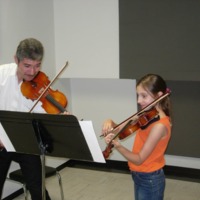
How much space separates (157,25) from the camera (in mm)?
3322

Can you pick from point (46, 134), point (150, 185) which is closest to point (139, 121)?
point (150, 185)

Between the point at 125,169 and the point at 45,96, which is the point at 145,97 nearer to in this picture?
the point at 45,96

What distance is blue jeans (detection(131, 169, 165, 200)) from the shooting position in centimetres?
198

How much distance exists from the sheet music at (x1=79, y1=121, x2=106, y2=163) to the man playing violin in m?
0.69

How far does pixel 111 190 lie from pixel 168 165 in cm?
77

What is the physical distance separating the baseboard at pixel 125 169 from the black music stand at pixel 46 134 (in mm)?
2171

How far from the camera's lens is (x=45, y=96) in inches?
85.2

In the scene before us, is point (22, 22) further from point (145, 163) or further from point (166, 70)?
point (145, 163)

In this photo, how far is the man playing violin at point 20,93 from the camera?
209 centimetres

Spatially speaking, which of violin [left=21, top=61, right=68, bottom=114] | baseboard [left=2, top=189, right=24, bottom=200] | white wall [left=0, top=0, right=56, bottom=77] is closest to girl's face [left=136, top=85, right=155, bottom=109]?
violin [left=21, top=61, right=68, bottom=114]

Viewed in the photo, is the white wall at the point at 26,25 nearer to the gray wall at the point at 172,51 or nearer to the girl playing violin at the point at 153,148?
the gray wall at the point at 172,51

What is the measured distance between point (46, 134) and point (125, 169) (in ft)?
7.51

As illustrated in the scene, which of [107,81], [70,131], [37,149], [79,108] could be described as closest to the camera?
[70,131]

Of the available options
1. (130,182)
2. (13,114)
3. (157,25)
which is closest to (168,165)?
(130,182)
